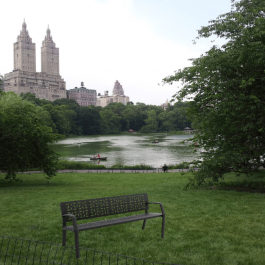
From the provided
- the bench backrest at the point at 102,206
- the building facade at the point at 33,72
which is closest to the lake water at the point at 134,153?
the bench backrest at the point at 102,206

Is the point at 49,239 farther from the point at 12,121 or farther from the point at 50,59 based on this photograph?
the point at 50,59

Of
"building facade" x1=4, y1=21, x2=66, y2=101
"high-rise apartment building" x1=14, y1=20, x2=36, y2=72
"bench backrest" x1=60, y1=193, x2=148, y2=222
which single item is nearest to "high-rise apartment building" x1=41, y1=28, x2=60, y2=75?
"building facade" x1=4, y1=21, x2=66, y2=101

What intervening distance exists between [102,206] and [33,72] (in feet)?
570

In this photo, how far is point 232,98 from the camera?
31.8 ft

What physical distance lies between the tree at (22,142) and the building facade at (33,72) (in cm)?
15199

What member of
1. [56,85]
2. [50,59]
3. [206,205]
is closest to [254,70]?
[206,205]

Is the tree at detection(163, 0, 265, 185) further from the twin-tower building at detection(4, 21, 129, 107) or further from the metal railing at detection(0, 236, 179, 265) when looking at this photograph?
the twin-tower building at detection(4, 21, 129, 107)

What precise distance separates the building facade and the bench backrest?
163 m

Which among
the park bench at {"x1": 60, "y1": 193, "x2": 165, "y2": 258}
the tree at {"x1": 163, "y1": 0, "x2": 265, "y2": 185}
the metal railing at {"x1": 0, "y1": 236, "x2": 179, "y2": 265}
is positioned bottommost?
the metal railing at {"x1": 0, "y1": 236, "x2": 179, "y2": 265}

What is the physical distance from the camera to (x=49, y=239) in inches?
192

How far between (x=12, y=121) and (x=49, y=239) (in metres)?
10.3

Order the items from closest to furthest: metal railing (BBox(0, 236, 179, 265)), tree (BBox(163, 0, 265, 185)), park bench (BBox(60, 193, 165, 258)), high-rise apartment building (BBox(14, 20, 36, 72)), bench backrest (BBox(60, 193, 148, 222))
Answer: metal railing (BBox(0, 236, 179, 265)) < park bench (BBox(60, 193, 165, 258)) < bench backrest (BBox(60, 193, 148, 222)) < tree (BBox(163, 0, 265, 185)) < high-rise apartment building (BBox(14, 20, 36, 72))

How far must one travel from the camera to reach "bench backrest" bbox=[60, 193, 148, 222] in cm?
457

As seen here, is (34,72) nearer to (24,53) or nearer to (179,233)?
(24,53)
